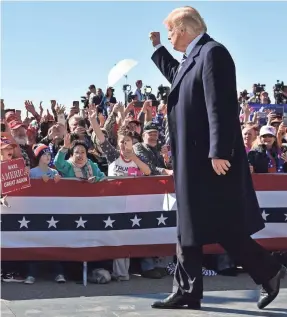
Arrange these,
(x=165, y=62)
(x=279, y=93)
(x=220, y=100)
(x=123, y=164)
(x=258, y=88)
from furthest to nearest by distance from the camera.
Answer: (x=258, y=88) < (x=279, y=93) < (x=123, y=164) < (x=165, y=62) < (x=220, y=100)

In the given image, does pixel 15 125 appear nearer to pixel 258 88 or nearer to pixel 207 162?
pixel 207 162

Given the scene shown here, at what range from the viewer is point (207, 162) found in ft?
12.9

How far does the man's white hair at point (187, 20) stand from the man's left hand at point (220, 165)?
0.85m

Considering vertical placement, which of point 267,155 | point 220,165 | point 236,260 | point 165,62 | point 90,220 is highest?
point 165,62

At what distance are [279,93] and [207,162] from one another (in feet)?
49.6

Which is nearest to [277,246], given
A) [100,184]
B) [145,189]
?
[145,189]

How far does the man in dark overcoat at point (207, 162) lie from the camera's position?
379 cm

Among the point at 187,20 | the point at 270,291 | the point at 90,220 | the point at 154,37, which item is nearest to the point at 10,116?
the point at 90,220

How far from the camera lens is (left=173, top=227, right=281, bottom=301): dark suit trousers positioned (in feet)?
13.1

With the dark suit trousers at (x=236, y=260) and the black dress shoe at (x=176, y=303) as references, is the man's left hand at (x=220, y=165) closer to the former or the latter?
the dark suit trousers at (x=236, y=260)

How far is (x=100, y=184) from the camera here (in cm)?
670

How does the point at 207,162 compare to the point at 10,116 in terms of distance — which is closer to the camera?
the point at 207,162

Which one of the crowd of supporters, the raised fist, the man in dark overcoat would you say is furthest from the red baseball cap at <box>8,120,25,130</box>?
the man in dark overcoat

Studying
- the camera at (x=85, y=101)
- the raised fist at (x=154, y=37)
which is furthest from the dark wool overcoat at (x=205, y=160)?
the camera at (x=85, y=101)
